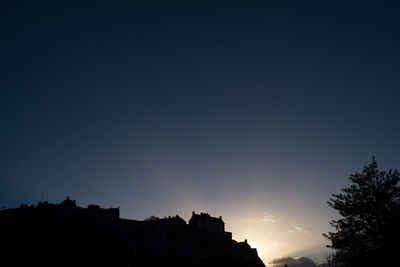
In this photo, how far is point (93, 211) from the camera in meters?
70.9

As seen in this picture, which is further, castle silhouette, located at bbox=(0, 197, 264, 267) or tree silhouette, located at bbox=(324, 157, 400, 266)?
castle silhouette, located at bbox=(0, 197, 264, 267)

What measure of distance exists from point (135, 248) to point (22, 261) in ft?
92.0

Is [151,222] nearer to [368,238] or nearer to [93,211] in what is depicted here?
[93,211]

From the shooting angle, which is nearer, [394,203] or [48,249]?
[394,203]

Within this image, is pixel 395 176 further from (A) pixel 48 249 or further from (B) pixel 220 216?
(B) pixel 220 216

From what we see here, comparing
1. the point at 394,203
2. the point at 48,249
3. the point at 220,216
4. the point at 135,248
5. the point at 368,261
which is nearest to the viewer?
the point at 368,261

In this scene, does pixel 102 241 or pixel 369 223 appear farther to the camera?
pixel 102 241

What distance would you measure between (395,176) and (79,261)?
63.7 metres

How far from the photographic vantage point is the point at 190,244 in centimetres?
7506

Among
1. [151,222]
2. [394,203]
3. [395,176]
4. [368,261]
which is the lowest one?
[368,261]

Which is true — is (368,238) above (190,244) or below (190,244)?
below

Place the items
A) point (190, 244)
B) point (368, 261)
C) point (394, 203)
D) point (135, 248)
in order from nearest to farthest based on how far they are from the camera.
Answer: point (368, 261) < point (394, 203) < point (135, 248) < point (190, 244)

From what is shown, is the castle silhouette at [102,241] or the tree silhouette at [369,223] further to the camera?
the castle silhouette at [102,241]

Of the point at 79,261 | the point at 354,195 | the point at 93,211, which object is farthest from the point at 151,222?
the point at 354,195
